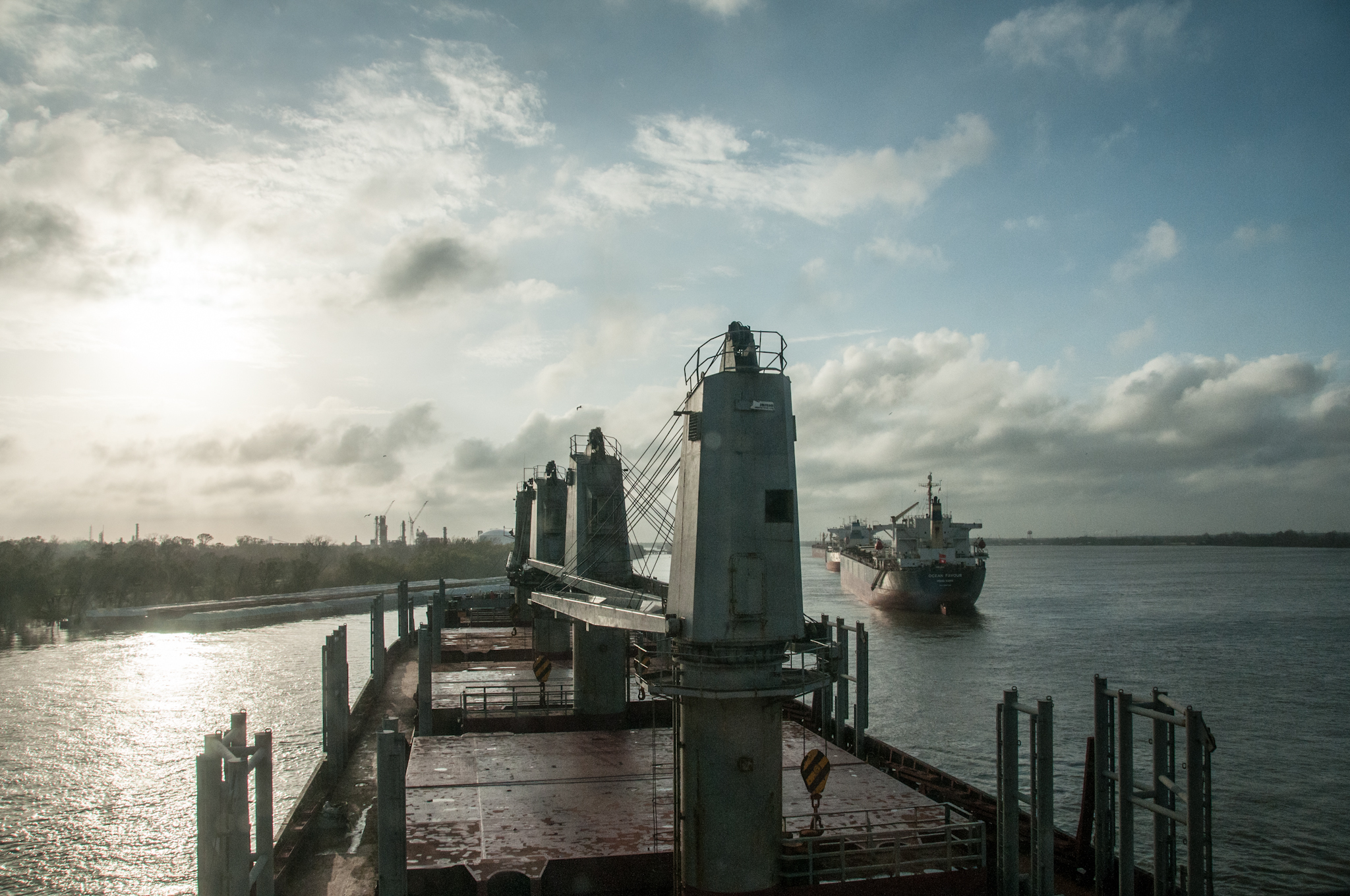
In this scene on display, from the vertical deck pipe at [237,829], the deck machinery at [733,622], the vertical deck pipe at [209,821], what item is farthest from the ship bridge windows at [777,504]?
the vertical deck pipe at [209,821]

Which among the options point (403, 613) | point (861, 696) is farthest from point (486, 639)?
point (861, 696)

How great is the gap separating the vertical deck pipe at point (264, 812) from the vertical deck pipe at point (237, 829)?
535 mm

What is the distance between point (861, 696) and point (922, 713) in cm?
1963

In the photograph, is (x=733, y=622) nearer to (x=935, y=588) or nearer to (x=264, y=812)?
(x=264, y=812)

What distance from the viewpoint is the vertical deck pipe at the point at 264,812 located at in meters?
10.9

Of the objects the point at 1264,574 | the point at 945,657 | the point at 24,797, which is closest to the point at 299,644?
the point at 24,797

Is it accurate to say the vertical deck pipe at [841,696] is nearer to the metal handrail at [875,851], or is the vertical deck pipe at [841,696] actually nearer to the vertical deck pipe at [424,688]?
the metal handrail at [875,851]

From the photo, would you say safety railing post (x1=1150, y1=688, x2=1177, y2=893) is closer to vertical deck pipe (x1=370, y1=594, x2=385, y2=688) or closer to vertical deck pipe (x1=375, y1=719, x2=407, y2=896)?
vertical deck pipe (x1=375, y1=719, x2=407, y2=896)

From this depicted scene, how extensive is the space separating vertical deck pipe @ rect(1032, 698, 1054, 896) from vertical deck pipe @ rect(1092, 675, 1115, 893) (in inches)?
48.3

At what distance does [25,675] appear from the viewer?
2207 inches

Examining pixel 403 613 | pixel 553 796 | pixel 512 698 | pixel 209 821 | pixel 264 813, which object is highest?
pixel 209 821

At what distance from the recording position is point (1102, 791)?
Result: 16.3m

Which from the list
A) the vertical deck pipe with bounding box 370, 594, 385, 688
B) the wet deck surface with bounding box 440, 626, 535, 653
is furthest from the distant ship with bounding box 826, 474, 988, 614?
the vertical deck pipe with bounding box 370, 594, 385, 688

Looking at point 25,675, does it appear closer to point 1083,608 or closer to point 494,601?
point 494,601
